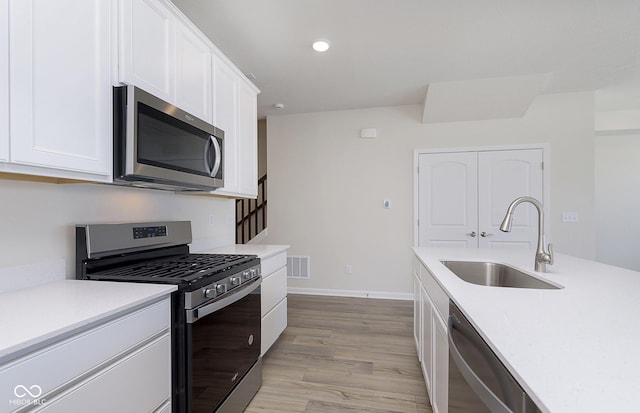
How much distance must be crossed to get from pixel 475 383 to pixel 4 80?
1.79 m

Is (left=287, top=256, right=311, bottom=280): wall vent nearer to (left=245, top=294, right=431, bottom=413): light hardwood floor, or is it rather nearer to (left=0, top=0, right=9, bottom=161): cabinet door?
(left=245, top=294, right=431, bottom=413): light hardwood floor

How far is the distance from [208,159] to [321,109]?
105 inches

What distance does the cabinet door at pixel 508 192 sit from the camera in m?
3.86

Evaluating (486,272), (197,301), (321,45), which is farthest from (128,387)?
(321,45)

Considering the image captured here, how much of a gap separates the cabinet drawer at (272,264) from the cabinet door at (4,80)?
60.3 inches

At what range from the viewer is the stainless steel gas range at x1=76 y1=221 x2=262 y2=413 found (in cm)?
135

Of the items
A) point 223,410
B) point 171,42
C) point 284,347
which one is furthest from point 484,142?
point 223,410

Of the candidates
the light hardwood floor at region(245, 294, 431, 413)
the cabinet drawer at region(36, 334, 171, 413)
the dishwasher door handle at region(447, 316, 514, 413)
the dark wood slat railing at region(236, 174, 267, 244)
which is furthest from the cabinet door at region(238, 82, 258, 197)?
the dark wood slat railing at region(236, 174, 267, 244)

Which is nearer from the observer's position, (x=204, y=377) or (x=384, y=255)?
(x=204, y=377)

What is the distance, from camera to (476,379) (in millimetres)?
937

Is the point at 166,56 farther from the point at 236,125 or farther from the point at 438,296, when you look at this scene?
the point at 438,296

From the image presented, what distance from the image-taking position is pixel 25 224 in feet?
4.31

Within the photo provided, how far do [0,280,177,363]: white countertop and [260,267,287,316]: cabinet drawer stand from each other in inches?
43.7

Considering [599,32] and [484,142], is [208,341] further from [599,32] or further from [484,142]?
[484,142]
